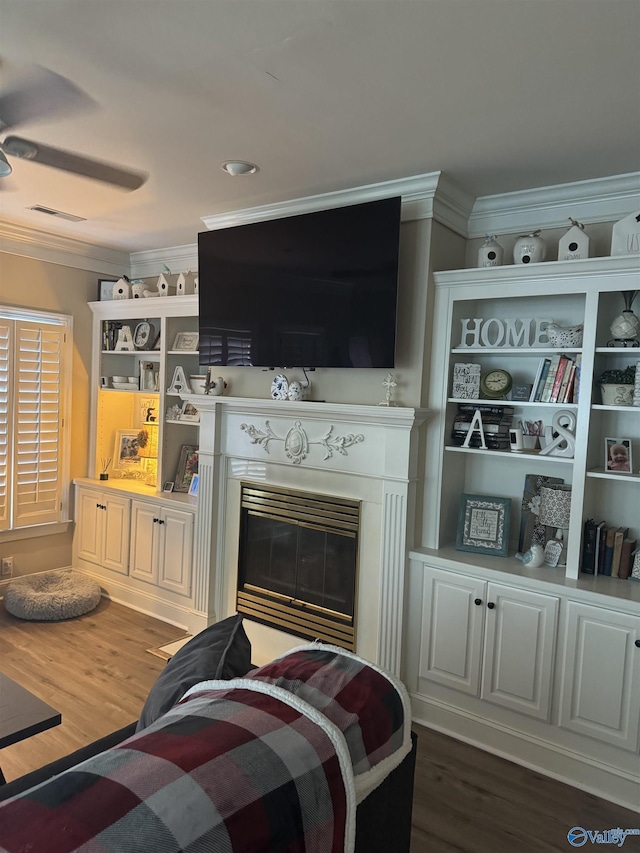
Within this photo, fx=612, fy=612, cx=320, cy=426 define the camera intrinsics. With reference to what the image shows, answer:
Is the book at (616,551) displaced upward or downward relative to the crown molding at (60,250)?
downward

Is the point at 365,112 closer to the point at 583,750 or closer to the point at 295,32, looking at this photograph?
the point at 295,32

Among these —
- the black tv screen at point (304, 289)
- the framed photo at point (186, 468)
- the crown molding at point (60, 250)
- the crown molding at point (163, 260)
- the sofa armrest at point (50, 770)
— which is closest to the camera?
the sofa armrest at point (50, 770)

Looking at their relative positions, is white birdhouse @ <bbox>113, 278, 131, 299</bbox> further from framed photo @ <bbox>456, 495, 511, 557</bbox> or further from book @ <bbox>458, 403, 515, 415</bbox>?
framed photo @ <bbox>456, 495, 511, 557</bbox>

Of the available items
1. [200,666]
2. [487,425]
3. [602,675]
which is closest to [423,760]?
[602,675]

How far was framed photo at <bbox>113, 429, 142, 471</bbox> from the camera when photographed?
16.4ft

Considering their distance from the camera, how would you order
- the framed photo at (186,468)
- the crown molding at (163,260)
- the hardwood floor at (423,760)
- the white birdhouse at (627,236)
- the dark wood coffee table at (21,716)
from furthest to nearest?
the crown molding at (163,260) < the framed photo at (186,468) < the white birdhouse at (627,236) < the hardwood floor at (423,760) < the dark wood coffee table at (21,716)

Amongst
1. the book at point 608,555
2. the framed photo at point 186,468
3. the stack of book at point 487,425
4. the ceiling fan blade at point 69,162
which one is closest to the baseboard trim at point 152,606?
the framed photo at point 186,468

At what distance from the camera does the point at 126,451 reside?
4992 mm

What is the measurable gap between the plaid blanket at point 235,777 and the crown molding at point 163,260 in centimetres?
383

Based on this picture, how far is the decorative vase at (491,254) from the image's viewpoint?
3.06m

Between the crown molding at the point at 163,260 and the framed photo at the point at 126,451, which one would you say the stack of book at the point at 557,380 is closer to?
the crown molding at the point at 163,260

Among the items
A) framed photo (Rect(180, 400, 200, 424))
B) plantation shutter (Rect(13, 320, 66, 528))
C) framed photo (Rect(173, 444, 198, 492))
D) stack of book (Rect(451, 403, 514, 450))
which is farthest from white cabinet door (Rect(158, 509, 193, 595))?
stack of book (Rect(451, 403, 514, 450))

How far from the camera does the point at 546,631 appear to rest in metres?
2.73

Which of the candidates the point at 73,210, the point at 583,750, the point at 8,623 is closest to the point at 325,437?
the point at 583,750
